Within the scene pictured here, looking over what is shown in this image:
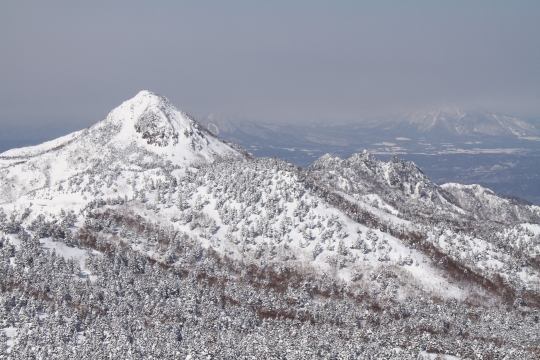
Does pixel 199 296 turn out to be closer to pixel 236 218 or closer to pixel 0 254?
pixel 236 218

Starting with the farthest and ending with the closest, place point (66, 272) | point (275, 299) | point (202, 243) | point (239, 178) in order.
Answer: point (239, 178) < point (202, 243) < point (275, 299) < point (66, 272)

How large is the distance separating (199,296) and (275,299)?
835 inches

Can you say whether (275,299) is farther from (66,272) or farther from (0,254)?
(0,254)

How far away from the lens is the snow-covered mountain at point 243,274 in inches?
3401

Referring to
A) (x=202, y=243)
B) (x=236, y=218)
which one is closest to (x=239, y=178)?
(x=236, y=218)

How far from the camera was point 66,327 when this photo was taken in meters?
86.3

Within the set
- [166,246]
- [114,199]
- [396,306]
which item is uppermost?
[114,199]

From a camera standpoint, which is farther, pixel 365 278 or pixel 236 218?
pixel 236 218

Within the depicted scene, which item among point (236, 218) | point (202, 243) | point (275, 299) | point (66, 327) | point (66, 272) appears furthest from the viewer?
point (236, 218)

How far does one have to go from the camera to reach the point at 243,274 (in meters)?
125

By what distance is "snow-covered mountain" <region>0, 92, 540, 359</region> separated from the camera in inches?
3401

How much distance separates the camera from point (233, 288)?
116m

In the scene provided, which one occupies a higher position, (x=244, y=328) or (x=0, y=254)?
(x=0, y=254)

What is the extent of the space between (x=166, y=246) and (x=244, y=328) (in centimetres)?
4754
